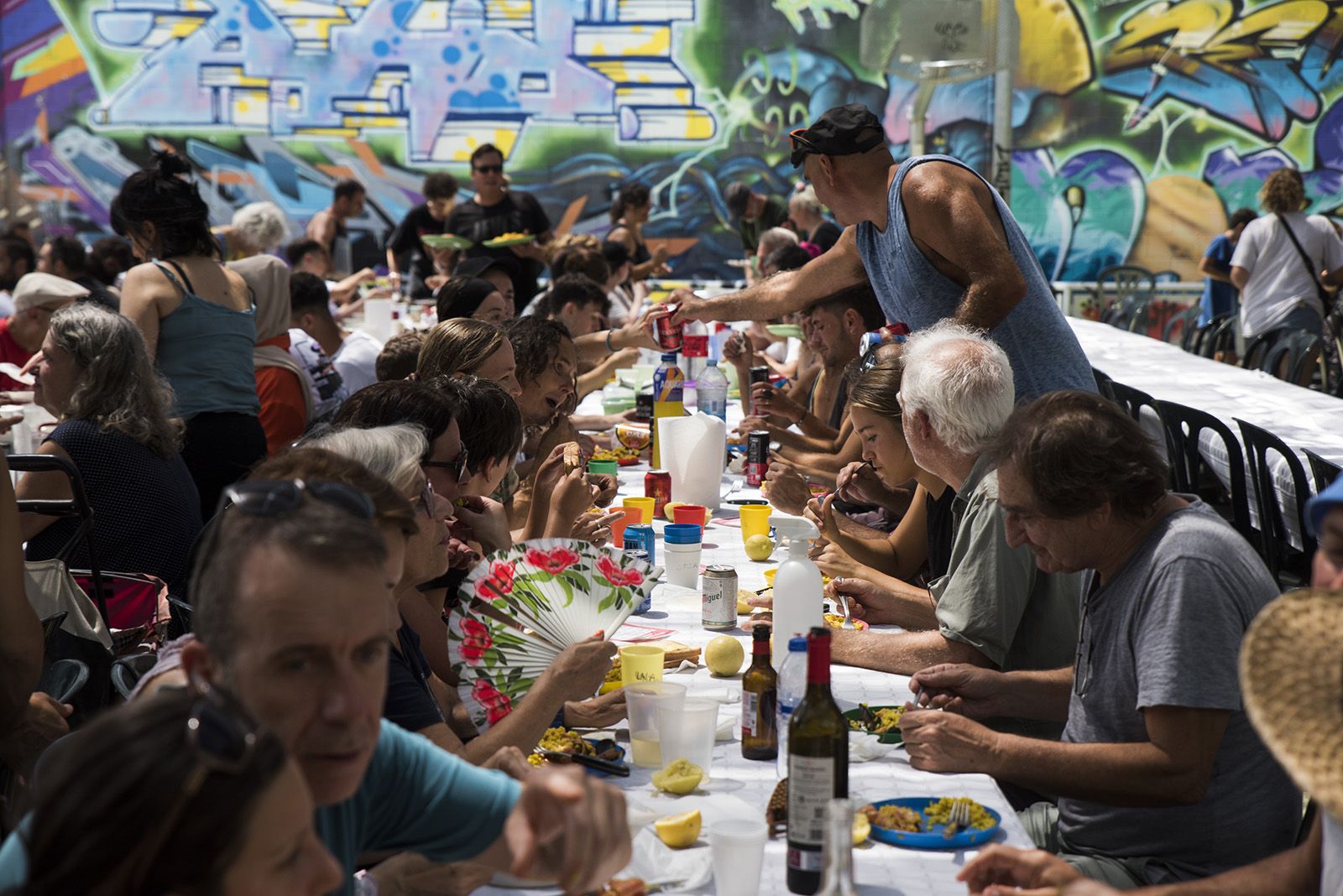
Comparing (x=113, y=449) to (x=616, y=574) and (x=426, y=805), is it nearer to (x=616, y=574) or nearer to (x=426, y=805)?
(x=616, y=574)

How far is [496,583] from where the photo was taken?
226 cm

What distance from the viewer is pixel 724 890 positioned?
5.46 feet

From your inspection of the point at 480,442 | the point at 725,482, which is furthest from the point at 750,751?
the point at 725,482

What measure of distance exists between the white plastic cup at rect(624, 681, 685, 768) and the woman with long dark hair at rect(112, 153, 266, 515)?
117 inches

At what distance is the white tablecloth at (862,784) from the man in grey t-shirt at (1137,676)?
0.23 ft

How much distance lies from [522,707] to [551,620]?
0.20m

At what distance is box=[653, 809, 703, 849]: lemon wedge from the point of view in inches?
71.7

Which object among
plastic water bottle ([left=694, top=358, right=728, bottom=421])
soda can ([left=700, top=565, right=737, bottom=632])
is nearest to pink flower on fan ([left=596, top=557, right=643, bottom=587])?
soda can ([left=700, top=565, right=737, bottom=632])

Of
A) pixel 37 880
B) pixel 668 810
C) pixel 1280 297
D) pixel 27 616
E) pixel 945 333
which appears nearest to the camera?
pixel 37 880

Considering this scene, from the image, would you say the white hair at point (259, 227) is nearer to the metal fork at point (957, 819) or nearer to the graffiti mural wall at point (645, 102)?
the graffiti mural wall at point (645, 102)

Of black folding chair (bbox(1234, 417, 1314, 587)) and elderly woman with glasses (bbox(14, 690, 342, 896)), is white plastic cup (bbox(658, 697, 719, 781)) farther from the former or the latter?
black folding chair (bbox(1234, 417, 1314, 587))

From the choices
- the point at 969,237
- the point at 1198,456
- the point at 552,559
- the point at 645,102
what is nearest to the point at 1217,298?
the point at 645,102

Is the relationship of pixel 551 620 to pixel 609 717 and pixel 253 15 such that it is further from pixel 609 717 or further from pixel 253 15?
pixel 253 15

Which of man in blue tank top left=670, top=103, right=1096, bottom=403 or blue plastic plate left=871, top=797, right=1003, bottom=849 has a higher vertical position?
man in blue tank top left=670, top=103, right=1096, bottom=403
